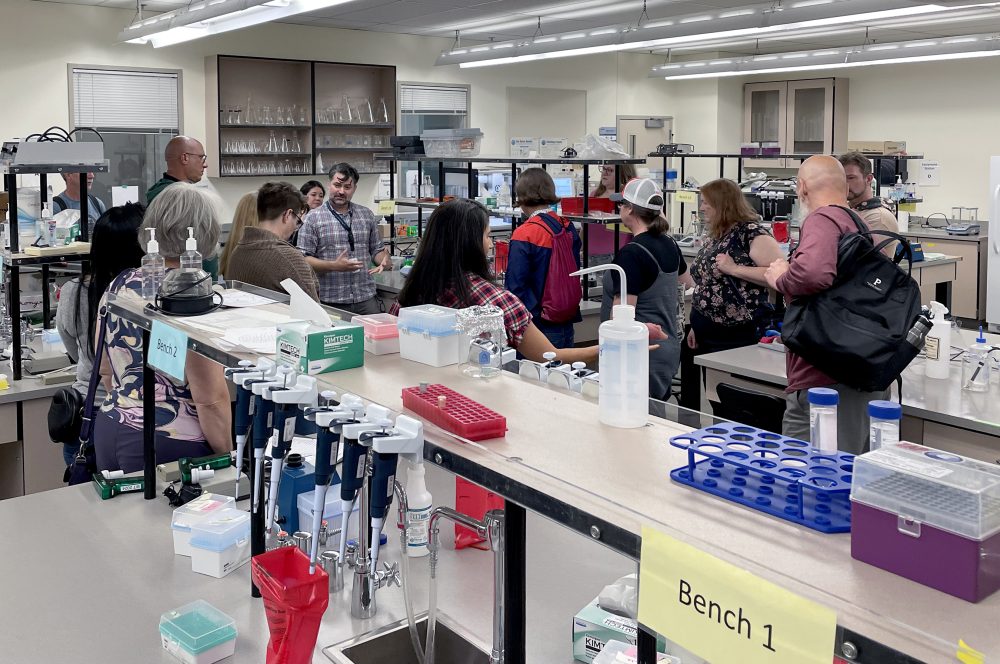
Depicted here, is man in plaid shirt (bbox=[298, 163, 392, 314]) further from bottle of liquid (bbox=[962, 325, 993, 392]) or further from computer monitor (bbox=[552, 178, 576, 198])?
computer monitor (bbox=[552, 178, 576, 198])

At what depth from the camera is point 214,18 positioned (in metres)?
6.02

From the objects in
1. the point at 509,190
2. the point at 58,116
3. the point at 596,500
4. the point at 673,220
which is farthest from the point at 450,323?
the point at 673,220

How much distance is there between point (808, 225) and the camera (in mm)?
2893

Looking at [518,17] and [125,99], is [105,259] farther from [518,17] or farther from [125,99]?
[518,17]

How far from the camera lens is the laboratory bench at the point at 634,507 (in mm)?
787

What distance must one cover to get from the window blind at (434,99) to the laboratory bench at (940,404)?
703 centimetres

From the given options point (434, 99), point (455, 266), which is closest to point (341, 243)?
point (455, 266)

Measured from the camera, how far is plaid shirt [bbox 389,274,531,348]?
2627 mm

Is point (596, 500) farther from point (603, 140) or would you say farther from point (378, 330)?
point (603, 140)

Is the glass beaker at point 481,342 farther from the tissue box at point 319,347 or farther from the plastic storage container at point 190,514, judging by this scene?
the plastic storage container at point 190,514

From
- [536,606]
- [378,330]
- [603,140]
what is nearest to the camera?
[536,606]

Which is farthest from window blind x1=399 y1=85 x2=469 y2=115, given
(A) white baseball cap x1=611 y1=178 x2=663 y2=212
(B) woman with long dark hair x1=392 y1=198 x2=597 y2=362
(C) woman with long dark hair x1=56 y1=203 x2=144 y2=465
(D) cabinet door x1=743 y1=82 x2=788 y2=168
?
(B) woman with long dark hair x1=392 y1=198 x2=597 y2=362

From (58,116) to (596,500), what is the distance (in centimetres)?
818

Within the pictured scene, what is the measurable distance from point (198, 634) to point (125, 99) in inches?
308
